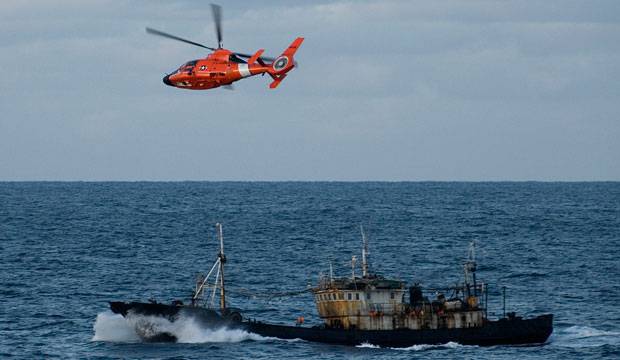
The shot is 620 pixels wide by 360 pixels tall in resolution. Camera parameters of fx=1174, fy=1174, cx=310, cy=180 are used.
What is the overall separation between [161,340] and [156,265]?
44318 mm

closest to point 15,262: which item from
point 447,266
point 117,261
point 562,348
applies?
point 117,261

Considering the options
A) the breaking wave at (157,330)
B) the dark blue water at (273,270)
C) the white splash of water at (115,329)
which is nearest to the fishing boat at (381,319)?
the breaking wave at (157,330)

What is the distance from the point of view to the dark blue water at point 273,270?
7181 centimetres

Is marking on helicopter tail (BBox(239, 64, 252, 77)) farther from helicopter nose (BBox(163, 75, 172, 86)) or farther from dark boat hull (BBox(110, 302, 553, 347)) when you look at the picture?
dark boat hull (BBox(110, 302, 553, 347))

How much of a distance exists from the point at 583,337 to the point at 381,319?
43.7 feet

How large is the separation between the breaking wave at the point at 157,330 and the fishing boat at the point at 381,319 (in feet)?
0.82

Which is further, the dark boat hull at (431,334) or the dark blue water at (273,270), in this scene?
the dark boat hull at (431,334)

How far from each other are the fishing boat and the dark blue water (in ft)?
2.78

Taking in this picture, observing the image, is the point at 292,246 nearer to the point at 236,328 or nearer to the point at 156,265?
the point at 156,265

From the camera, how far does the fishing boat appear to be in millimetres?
72500

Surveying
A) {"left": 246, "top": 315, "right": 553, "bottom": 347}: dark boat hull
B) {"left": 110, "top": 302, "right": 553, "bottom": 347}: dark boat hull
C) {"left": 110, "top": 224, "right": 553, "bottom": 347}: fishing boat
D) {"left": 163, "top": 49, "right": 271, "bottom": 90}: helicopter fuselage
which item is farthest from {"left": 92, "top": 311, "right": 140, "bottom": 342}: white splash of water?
{"left": 163, "top": 49, "right": 271, "bottom": 90}: helicopter fuselage

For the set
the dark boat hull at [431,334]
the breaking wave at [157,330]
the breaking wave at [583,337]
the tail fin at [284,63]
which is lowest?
the breaking wave at [583,337]

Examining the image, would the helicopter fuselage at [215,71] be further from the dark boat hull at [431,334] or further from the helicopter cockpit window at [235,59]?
the dark boat hull at [431,334]

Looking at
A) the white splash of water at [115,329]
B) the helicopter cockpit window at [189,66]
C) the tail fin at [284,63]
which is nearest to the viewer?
the tail fin at [284,63]
